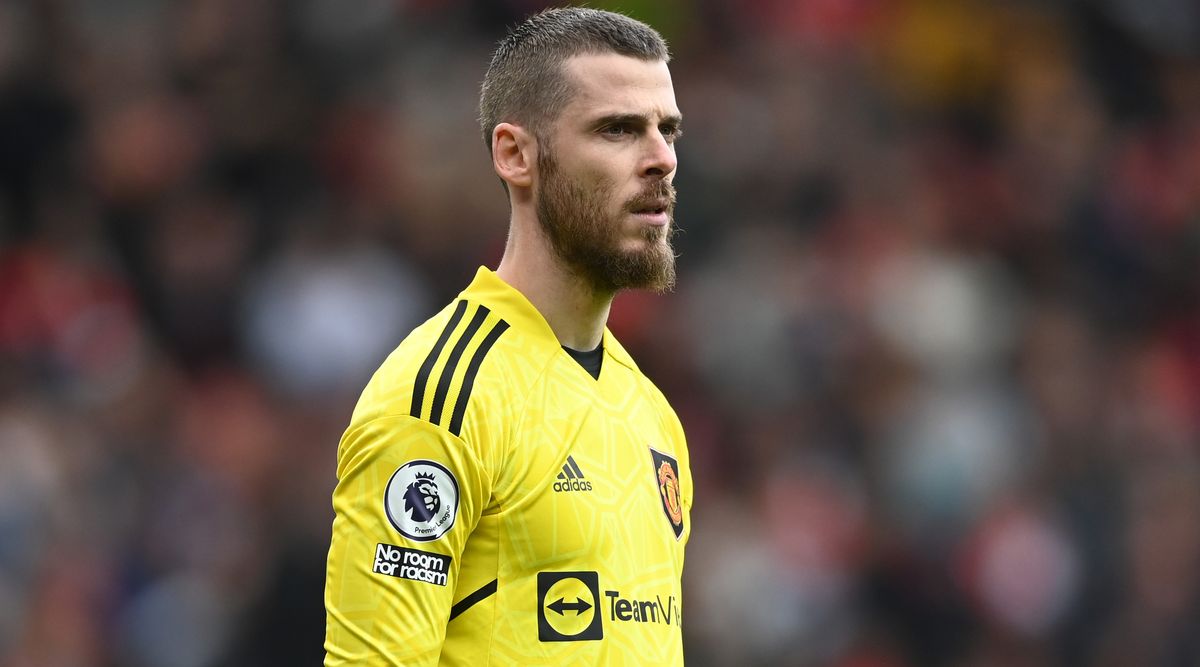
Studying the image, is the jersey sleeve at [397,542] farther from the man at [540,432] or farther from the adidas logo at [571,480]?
the adidas logo at [571,480]

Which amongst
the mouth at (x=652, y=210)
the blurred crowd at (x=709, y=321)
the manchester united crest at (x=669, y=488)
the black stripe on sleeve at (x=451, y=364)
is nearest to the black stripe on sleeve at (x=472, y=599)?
the black stripe on sleeve at (x=451, y=364)

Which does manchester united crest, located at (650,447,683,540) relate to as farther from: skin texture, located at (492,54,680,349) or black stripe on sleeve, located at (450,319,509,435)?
black stripe on sleeve, located at (450,319,509,435)

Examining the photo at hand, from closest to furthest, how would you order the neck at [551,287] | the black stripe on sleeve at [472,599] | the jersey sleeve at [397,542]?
the jersey sleeve at [397,542] → the black stripe on sleeve at [472,599] → the neck at [551,287]

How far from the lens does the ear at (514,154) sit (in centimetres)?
361

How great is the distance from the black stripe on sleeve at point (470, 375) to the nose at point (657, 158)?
0.44m

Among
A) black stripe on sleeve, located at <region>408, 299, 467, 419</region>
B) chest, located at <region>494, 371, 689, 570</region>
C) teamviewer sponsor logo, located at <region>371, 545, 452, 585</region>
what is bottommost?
teamviewer sponsor logo, located at <region>371, 545, 452, 585</region>

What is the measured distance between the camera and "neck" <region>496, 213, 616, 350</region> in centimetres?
364

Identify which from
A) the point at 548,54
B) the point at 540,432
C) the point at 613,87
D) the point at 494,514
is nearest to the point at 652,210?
the point at 613,87

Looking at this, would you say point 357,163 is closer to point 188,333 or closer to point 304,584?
point 188,333

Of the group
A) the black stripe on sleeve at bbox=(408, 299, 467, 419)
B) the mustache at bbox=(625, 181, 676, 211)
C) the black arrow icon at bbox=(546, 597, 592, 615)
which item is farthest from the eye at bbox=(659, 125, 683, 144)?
the black arrow icon at bbox=(546, 597, 592, 615)

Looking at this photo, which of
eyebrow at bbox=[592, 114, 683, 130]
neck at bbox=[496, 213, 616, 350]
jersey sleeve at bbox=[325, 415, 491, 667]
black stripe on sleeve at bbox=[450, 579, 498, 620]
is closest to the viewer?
jersey sleeve at bbox=[325, 415, 491, 667]

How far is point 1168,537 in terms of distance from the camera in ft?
30.9

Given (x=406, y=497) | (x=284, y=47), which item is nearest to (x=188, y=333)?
(x=284, y=47)

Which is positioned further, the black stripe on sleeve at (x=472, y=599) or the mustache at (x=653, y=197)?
the mustache at (x=653, y=197)
